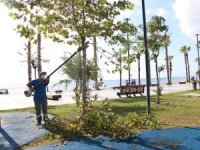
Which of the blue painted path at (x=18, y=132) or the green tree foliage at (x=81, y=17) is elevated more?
the green tree foliage at (x=81, y=17)

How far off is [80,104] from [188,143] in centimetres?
429

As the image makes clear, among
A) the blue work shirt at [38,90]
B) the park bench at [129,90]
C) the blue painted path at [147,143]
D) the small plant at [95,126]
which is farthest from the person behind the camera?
the park bench at [129,90]

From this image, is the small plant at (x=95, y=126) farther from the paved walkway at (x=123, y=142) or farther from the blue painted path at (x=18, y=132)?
the blue painted path at (x=18, y=132)

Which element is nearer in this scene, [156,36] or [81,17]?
[81,17]

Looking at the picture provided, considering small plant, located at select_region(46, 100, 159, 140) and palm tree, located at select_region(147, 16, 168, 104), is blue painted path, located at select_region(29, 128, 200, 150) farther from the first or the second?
palm tree, located at select_region(147, 16, 168, 104)

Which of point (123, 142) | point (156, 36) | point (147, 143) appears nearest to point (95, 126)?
point (123, 142)

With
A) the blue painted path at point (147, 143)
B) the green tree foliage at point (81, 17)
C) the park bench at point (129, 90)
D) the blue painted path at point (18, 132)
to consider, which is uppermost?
the green tree foliage at point (81, 17)

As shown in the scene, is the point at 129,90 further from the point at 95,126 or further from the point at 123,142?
the point at 123,142

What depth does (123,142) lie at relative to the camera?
37.9 feet

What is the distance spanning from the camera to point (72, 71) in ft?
119

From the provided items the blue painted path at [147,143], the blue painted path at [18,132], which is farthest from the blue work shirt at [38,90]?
the blue painted path at [147,143]

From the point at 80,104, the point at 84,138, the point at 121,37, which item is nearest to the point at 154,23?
the point at 121,37

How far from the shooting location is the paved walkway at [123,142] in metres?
10.9

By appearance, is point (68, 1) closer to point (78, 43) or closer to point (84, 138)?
point (78, 43)
